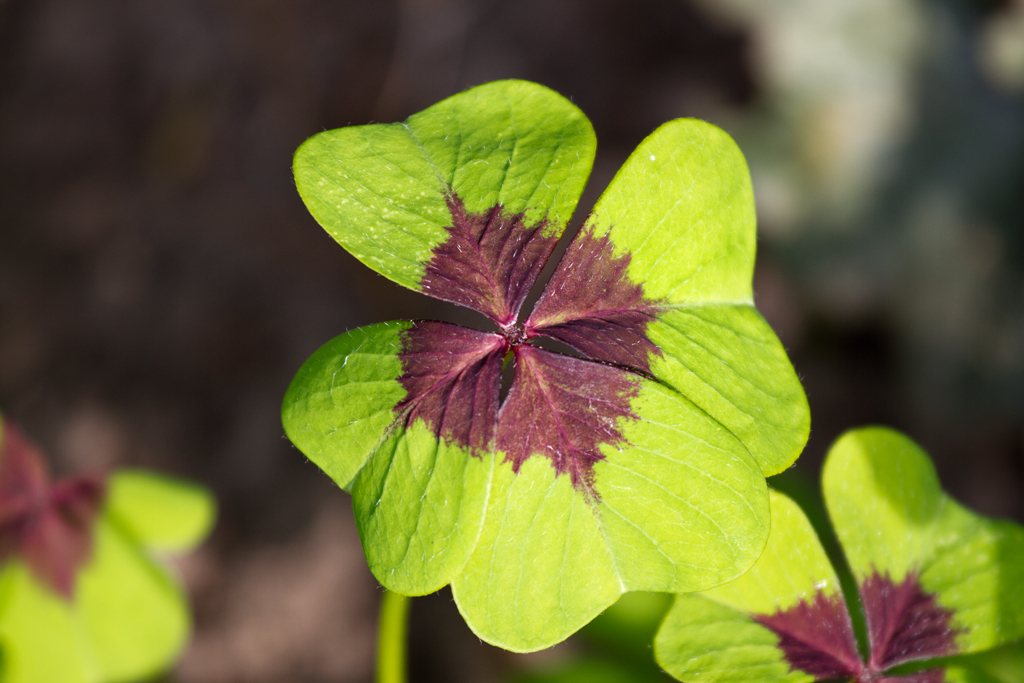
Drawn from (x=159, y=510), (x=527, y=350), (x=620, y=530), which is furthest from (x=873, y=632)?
Answer: (x=159, y=510)

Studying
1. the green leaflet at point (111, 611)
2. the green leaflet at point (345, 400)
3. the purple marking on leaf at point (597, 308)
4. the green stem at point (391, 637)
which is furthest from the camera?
the green leaflet at point (111, 611)

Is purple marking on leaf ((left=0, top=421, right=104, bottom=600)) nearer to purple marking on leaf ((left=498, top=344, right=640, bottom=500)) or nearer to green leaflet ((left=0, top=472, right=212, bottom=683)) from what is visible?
green leaflet ((left=0, top=472, right=212, bottom=683))

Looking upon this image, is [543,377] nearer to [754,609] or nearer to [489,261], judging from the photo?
[489,261]

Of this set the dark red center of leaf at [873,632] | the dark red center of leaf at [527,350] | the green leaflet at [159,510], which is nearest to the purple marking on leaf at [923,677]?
the dark red center of leaf at [873,632]

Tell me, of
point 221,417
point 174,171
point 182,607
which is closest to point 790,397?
point 182,607

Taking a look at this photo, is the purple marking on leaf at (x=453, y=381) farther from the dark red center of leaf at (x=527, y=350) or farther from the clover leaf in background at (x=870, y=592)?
the clover leaf in background at (x=870, y=592)

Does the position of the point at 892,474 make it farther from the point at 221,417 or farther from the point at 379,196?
the point at 221,417
